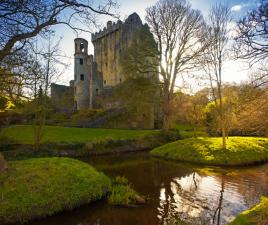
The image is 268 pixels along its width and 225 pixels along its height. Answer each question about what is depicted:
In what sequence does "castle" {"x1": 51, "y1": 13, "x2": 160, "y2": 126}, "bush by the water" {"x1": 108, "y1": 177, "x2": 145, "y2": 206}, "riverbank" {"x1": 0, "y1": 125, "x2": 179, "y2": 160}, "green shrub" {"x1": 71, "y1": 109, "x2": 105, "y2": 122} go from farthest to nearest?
"castle" {"x1": 51, "y1": 13, "x2": 160, "y2": 126}, "green shrub" {"x1": 71, "y1": 109, "x2": 105, "y2": 122}, "riverbank" {"x1": 0, "y1": 125, "x2": 179, "y2": 160}, "bush by the water" {"x1": 108, "y1": 177, "x2": 145, "y2": 206}

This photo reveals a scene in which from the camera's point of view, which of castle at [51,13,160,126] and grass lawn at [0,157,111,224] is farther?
castle at [51,13,160,126]

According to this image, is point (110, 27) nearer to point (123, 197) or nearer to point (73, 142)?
point (73, 142)

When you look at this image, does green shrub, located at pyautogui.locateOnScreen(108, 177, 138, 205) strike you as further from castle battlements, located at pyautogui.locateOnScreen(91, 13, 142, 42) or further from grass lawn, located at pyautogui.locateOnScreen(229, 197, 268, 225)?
castle battlements, located at pyautogui.locateOnScreen(91, 13, 142, 42)

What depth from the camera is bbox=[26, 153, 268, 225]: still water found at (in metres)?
9.83

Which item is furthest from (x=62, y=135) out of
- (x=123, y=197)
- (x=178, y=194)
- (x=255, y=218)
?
(x=255, y=218)

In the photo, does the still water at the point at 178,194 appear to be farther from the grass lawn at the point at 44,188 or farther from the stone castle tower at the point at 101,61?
the stone castle tower at the point at 101,61

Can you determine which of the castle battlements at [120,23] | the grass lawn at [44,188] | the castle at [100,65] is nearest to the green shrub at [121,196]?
the grass lawn at [44,188]

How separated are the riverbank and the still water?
4.00 metres

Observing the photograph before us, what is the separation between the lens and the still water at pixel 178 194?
387 inches

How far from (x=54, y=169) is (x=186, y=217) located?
6111mm

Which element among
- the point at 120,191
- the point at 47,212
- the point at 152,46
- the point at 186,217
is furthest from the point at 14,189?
the point at 152,46

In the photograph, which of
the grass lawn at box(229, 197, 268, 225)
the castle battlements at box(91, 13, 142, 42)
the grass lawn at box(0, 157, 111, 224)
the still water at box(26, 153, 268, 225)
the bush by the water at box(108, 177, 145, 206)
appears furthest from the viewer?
the castle battlements at box(91, 13, 142, 42)

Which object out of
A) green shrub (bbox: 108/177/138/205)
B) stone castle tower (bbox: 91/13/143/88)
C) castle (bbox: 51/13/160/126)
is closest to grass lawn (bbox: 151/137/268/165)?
green shrub (bbox: 108/177/138/205)

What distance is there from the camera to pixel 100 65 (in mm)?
66125
